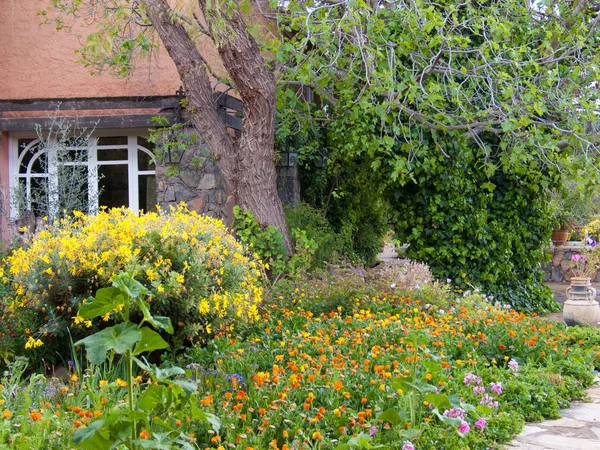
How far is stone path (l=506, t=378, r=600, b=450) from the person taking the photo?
3.54 m

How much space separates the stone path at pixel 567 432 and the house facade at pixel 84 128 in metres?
5.74

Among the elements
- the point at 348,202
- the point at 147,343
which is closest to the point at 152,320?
the point at 147,343

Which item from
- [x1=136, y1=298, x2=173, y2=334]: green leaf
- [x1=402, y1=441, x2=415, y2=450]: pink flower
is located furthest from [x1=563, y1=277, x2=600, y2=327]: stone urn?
[x1=136, y1=298, x2=173, y2=334]: green leaf

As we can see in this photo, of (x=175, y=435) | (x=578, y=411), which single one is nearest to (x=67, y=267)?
(x=175, y=435)

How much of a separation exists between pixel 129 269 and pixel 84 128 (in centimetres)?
545

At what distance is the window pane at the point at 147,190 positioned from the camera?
32.0 ft

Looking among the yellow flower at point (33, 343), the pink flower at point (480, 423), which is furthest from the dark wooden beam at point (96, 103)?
the pink flower at point (480, 423)

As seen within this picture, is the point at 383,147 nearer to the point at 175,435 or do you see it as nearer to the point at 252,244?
the point at 252,244

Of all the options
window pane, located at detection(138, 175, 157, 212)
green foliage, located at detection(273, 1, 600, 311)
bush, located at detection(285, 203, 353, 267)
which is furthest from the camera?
window pane, located at detection(138, 175, 157, 212)

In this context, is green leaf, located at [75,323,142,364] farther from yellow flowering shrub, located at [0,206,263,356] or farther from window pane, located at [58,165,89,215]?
window pane, located at [58,165,89,215]

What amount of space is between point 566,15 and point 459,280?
3.64 meters

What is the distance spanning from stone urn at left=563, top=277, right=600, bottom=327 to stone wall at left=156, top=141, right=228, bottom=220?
4.46m

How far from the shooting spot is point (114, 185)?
9797 millimetres

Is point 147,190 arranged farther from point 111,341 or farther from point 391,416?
point 111,341
